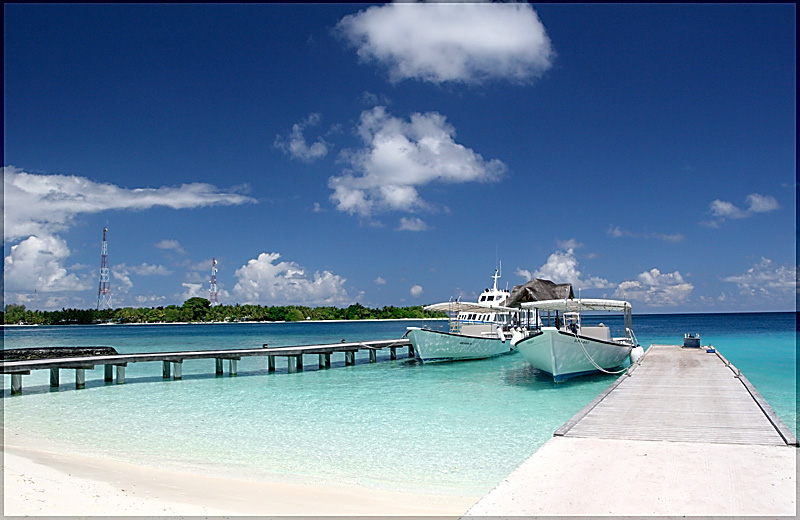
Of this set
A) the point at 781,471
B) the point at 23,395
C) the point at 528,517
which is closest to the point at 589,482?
the point at 528,517

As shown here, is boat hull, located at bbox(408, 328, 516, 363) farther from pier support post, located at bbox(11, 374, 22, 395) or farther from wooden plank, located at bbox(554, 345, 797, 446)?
pier support post, located at bbox(11, 374, 22, 395)

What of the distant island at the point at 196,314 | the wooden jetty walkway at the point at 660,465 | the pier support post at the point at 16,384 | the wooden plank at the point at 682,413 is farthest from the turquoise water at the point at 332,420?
the distant island at the point at 196,314

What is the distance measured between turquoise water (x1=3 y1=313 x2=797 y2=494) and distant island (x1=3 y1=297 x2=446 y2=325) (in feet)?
381

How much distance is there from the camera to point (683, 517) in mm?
4480

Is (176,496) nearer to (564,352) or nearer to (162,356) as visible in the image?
(564,352)

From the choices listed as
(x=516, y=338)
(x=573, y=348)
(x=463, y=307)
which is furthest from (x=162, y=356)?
(x=573, y=348)

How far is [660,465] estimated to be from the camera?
5891 mm

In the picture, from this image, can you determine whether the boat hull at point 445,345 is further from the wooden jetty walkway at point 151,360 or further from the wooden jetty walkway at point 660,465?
the wooden jetty walkway at point 660,465

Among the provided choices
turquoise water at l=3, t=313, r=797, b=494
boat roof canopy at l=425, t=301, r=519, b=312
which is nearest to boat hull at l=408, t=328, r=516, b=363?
boat roof canopy at l=425, t=301, r=519, b=312

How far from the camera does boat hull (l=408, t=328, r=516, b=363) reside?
1048 inches

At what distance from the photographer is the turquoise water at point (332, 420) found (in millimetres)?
9156

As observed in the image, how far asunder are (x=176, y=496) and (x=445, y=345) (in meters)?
20.4

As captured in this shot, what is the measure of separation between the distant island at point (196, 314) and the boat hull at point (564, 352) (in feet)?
381

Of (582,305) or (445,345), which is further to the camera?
(445,345)
